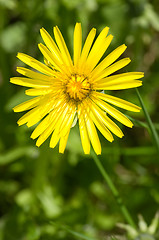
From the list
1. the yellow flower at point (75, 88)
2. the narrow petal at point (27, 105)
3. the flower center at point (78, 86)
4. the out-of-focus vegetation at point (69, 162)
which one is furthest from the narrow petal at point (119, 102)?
the out-of-focus vegetation at point (69, 162)

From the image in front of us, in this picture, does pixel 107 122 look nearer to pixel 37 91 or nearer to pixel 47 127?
pixel 47 127

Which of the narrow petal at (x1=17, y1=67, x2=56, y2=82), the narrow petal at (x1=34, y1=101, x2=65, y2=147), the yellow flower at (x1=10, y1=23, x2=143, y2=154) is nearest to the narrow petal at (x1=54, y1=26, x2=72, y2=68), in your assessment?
the yellow flower at (x1=10, y1=23, x2=143, y2=154)

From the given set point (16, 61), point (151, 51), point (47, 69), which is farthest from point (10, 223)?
point (151, 51)

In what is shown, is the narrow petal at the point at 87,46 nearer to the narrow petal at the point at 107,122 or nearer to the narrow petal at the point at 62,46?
the narrow petal at the point at 62,46

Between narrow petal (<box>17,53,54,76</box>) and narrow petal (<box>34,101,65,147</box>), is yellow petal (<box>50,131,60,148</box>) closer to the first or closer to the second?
narrow petal (<box>34,101,65,147</box>)

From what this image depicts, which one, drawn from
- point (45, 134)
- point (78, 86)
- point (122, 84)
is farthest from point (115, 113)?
point (45, 134)

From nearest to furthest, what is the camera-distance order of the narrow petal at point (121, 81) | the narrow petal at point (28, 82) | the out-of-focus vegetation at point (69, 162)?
the narrow petal at point (121, 81), the narrow petal at point (28, 82), the out-of-focus vegetation at point (69, 162)

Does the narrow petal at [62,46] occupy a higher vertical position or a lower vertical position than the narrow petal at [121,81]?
higher
